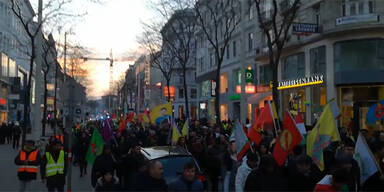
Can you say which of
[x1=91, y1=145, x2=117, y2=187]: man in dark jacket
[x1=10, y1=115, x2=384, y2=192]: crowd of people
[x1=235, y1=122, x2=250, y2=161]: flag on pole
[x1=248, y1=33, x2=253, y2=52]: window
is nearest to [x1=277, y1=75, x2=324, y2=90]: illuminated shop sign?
[x1=248, y1=33, x2=253, y2=52]: window

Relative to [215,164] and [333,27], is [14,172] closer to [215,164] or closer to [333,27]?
[215,164]

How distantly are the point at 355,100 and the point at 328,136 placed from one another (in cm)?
2212

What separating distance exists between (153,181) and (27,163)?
4.71 m

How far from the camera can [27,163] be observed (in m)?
9.94

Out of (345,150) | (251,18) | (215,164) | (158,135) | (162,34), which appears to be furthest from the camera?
(251,18)

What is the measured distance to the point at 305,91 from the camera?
107 feet

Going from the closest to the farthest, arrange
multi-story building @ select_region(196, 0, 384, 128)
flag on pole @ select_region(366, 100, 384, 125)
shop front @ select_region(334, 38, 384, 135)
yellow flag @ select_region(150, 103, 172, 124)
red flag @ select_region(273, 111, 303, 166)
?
red flag @ select_region(273, 111, 303, 166) < flag on pole @ select_region(366, 100, 384, 125) < yellow flag @ select_region(150, 103, 172, 124) < multi-story building @ select_region(196, 0, 384, 128) < shop front @ select_region(334, 38, 384, 135)

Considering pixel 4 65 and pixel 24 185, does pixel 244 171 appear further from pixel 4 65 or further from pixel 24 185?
pixel 4 65

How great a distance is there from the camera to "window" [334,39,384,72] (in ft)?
92.1

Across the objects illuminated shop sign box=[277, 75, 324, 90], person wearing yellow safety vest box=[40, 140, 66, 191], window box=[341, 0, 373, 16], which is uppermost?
window box=[341, 0, 373, 16]

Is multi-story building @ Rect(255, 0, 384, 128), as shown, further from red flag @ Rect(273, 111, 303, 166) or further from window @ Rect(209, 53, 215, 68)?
window @ Rect(209, 53, 215, 68)

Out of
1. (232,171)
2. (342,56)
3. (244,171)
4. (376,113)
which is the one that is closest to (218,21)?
(342,56)

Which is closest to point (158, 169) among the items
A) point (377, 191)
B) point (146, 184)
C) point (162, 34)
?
point (146, 184)

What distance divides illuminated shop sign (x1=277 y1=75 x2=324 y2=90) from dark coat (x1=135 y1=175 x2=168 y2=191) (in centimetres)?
2564
